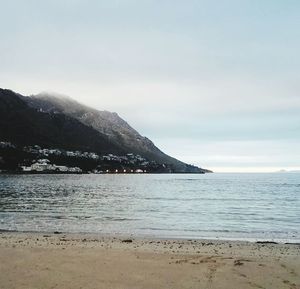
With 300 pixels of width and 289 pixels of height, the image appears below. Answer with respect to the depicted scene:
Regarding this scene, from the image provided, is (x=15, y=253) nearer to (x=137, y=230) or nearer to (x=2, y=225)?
(x=137, y=230)

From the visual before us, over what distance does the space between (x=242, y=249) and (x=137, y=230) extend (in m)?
12.1

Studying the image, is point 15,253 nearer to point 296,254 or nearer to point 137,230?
point 296,254

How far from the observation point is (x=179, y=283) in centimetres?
1103

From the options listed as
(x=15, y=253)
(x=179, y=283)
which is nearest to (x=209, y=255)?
(x=179, y=283)

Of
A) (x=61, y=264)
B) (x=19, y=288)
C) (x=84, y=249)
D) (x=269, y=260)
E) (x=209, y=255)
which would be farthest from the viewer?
(x=84, y=249)

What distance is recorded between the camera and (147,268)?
12.9 metres

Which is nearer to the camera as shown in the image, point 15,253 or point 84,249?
point 15,253

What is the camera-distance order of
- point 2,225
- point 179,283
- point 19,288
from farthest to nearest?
1. point 2,225
2. point 179,283
3. point 19,288

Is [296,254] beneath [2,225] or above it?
above

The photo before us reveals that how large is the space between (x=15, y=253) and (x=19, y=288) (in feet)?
17.7

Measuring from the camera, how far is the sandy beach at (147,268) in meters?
11.0

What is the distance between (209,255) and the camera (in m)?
16.0

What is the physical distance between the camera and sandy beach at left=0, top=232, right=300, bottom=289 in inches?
433

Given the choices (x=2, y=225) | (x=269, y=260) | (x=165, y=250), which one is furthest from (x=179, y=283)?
(x=2, y=225)
